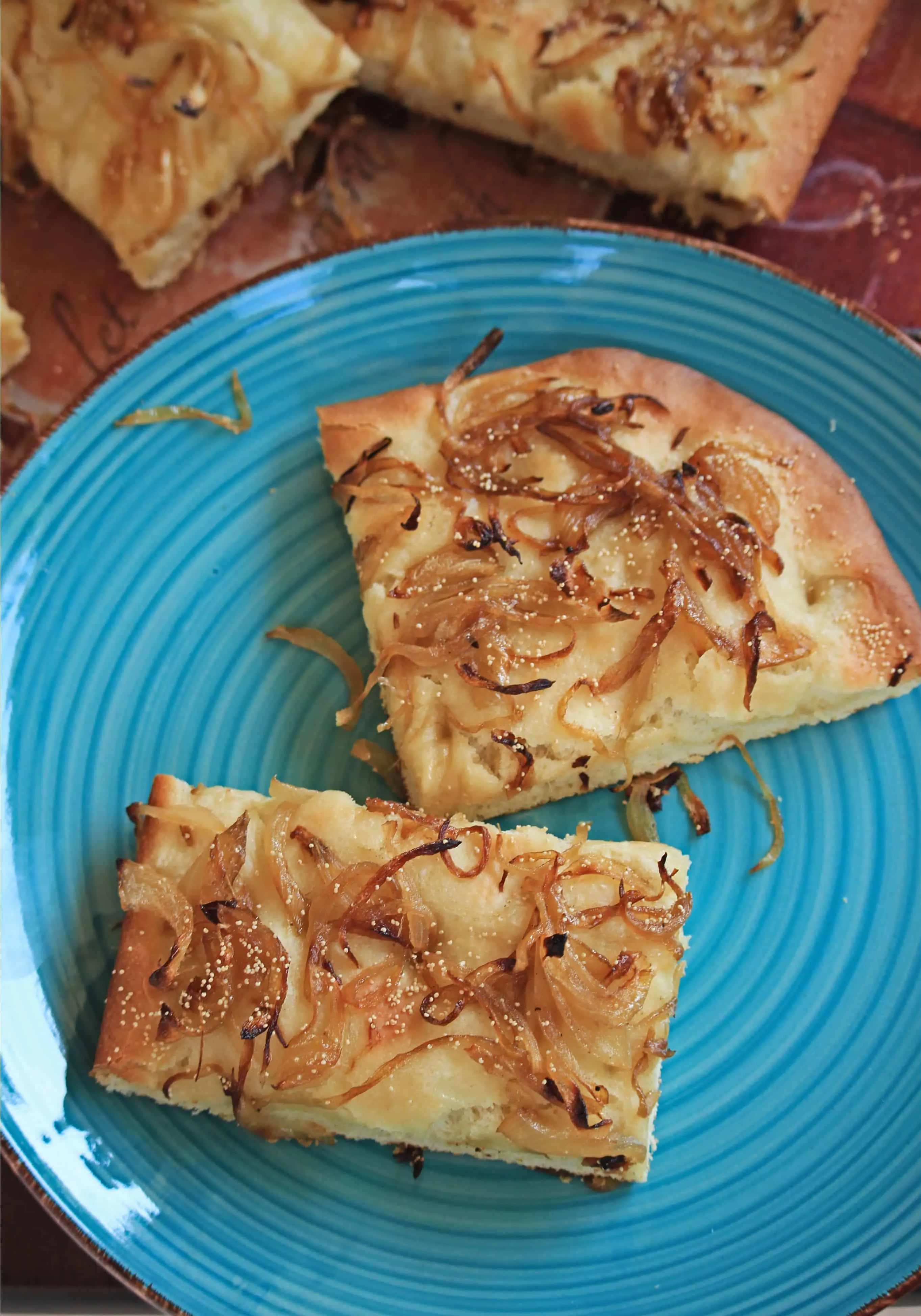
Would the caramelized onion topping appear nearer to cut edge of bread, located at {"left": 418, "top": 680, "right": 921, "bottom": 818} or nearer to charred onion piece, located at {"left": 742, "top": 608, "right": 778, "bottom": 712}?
cut edge of bread, located at {"left": 418, "top": 680, "right": 921, "bottom": 818}

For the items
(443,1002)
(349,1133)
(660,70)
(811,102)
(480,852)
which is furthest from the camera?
(811,102)

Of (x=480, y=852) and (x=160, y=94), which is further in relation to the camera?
(x=160, y=94)

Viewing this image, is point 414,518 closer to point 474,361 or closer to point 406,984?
point 474,361

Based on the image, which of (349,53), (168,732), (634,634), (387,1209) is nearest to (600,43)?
(349,53)

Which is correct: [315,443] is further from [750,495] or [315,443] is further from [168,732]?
[750,495]

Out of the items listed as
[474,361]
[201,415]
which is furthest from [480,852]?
[201,415]
